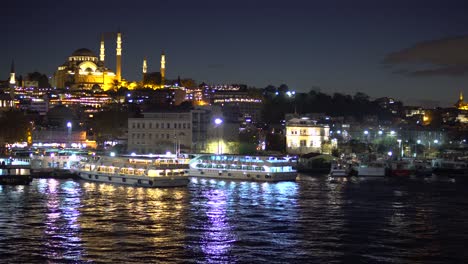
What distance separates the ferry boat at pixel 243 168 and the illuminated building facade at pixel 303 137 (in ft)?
67.0

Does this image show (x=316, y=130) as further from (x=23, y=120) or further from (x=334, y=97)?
(x=334, y=97)

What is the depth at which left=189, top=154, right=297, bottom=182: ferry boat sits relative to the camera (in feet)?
129

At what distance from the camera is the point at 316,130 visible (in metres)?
A: 61.7

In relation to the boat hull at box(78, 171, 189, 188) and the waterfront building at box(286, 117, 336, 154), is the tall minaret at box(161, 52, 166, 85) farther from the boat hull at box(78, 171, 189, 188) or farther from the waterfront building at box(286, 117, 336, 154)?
the boat hull at box(78, 171, 189, 188)

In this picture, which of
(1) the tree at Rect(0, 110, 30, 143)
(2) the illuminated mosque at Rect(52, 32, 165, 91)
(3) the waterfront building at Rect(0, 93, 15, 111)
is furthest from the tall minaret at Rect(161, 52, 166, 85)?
(1) the tree at Rect(0, 110, 30, 143)

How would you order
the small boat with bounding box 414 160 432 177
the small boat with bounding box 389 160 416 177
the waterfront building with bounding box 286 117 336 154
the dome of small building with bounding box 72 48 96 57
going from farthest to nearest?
the dome of small building with bounding box 72 48 96 57
the waterfront building with bounding box 286 117 336 154
the small boat with bounding box 414 160 432 177
the small boat with bounding box 389 160 416 177

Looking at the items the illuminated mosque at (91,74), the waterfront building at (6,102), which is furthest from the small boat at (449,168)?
the illuminated mosque at (91,74)

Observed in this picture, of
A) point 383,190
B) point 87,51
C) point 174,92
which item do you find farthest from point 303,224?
point 87,51

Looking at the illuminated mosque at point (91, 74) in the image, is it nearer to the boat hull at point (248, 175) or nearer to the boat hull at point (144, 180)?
the boat hull at point (248, 175)

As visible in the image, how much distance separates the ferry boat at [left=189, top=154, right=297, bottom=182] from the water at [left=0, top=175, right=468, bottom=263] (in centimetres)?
522

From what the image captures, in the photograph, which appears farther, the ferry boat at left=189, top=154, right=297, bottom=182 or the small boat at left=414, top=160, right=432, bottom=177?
the small boat at left=414, top=160, right=432, bottom=177

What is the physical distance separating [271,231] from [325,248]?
271 cm

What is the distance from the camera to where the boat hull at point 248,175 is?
39.2m

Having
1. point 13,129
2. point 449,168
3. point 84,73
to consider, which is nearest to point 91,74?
point 84,73
